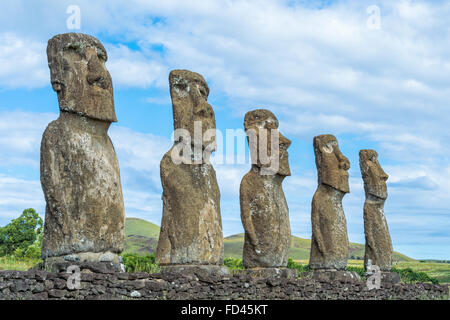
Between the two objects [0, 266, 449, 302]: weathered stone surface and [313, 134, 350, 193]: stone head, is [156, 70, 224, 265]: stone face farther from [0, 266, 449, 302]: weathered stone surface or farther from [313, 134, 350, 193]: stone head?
[313, 134, 350, 193]: stone head

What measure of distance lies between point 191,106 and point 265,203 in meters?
3.42

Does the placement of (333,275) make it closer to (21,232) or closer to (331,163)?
(331,163)

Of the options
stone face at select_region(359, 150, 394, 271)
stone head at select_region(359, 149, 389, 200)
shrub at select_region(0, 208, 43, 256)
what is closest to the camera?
stone face at select_region(359, 150, 394, 271)

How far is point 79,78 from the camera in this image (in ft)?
33.6

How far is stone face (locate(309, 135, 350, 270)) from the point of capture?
16.6 m

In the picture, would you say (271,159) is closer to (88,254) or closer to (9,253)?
(88,254)

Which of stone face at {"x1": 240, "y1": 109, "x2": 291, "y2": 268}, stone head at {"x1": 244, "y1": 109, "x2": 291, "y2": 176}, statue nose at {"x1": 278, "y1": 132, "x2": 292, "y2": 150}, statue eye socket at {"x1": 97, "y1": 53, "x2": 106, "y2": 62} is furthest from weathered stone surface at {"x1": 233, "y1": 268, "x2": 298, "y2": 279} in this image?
statue eye socket at {"x1": 97, "y1": 53, "x2": 106, "y2": 62}

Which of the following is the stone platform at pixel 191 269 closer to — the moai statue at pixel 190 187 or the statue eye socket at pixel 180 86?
the moai statue at pixel 190 187

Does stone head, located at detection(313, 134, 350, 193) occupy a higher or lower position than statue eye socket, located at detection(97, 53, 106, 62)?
lower

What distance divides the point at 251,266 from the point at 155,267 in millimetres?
3201

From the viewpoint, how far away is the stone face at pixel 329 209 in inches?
653

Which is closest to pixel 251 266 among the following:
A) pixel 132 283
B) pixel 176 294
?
pixel 176 294

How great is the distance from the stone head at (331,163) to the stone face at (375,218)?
8.43 feet

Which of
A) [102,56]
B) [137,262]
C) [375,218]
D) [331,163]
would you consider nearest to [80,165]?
[102,56]
